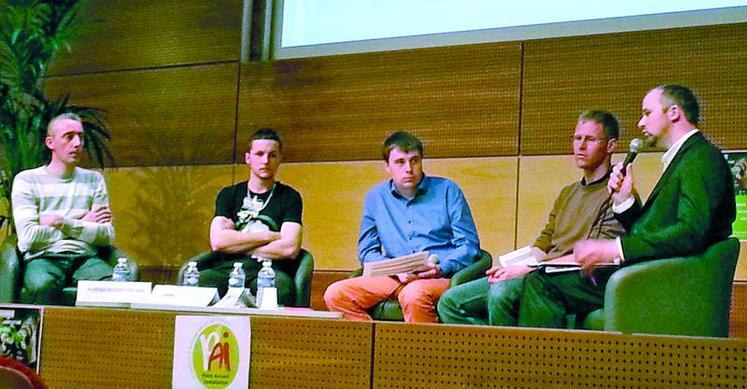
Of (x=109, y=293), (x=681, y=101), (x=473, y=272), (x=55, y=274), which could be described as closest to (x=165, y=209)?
(x=55, y=274)

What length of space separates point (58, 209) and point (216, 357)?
63.9 inches

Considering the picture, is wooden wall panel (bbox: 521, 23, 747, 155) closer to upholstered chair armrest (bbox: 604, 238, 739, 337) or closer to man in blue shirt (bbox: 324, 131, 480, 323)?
man in blue shirt (bbox: 324, 131, 480, 323)

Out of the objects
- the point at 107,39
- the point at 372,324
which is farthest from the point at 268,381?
the point at 107,39

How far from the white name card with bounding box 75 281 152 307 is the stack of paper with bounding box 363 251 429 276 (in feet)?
2.98

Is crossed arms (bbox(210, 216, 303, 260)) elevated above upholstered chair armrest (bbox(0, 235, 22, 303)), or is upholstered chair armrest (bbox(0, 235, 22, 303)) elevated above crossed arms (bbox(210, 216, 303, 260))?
crossed arms (bbox(210, 216, 303, 260))

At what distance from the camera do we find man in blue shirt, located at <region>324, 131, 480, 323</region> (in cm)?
366

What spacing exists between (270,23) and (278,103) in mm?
471

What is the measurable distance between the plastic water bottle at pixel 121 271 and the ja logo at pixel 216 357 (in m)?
0.94

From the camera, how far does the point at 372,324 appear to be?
9.04ft

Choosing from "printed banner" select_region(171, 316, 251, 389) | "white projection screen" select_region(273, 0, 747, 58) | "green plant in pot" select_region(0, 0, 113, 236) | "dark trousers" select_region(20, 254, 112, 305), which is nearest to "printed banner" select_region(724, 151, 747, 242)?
"white projection screen" select_region(273, 0, 747, 58)

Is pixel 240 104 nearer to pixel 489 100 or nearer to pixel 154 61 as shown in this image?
pixel 154 61

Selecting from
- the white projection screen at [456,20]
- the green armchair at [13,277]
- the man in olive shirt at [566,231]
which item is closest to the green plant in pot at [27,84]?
the green armchair at [13,277]

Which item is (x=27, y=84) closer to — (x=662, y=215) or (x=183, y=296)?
(x=183, y=296)

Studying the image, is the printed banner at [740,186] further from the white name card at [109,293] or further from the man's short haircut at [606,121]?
the white name card at [109,293]
